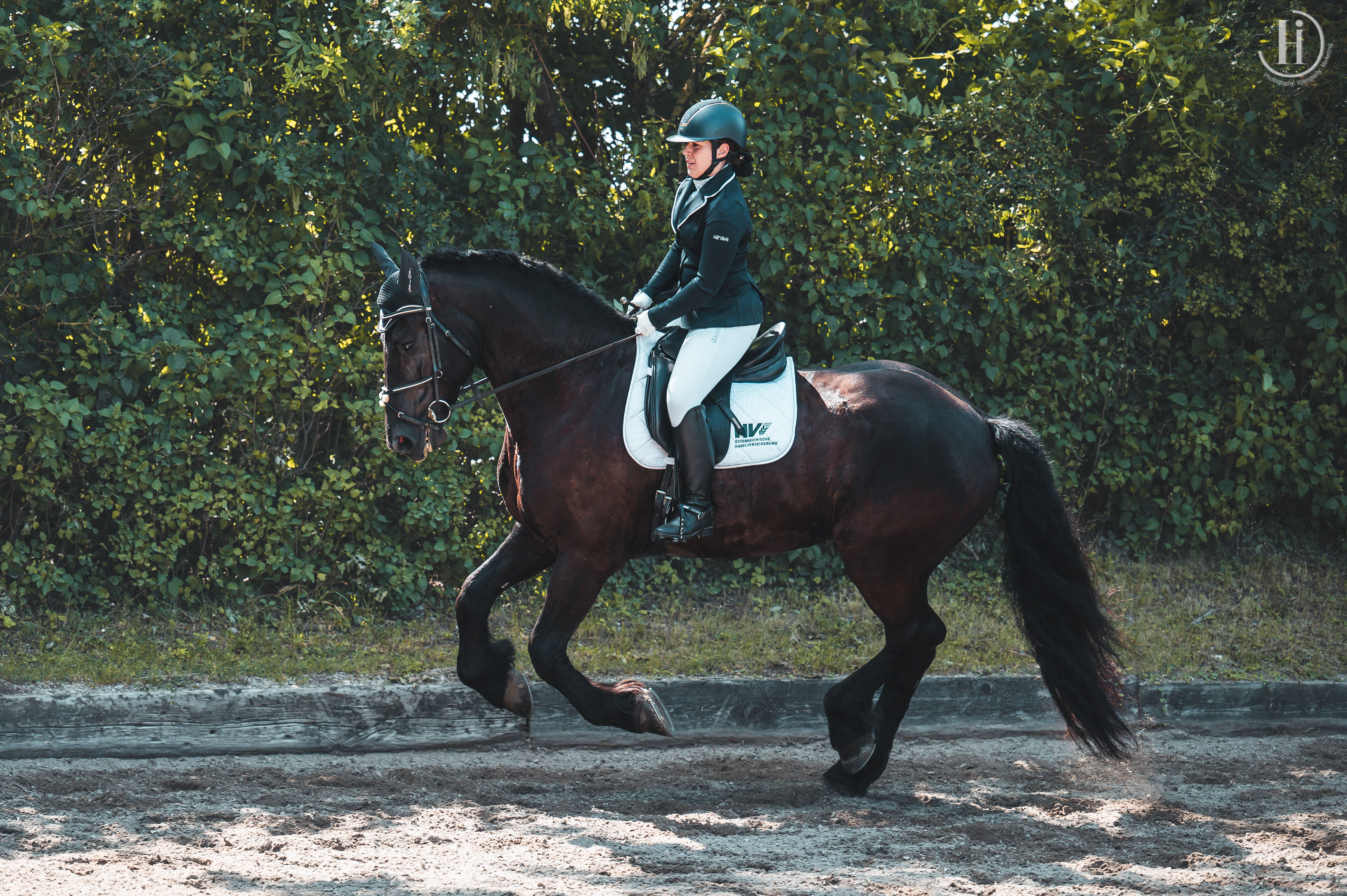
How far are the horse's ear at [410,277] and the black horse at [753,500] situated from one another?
0.06 ft

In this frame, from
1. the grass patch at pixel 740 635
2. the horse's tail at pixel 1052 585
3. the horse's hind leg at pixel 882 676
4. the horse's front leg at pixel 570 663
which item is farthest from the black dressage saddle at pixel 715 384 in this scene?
the grass patch at pixel 740 635

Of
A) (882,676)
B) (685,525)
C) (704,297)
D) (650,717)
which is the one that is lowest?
(650,717)

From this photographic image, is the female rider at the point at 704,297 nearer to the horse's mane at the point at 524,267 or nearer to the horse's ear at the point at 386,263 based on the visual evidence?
the horse's mane at the point at 524,267

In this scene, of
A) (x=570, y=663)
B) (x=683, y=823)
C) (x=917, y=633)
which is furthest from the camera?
(x=917, y=633)

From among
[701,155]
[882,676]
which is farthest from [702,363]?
[882,676]

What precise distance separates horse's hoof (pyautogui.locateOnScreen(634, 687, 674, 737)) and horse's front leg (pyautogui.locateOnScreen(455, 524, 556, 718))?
20.4 inches

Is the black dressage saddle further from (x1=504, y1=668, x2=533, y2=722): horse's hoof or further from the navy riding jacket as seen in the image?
(x1=504, y1=668, x2=533, y2=722): horse's hoof

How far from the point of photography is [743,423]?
202 inches

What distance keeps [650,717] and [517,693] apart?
0.62m

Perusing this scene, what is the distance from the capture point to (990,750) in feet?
19.2

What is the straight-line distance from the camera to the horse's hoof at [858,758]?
5109 millimetres

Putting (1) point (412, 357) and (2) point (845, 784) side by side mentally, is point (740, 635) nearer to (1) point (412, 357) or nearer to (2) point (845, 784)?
(2) point (845, 784)

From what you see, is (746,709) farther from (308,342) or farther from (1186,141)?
(1186,141)

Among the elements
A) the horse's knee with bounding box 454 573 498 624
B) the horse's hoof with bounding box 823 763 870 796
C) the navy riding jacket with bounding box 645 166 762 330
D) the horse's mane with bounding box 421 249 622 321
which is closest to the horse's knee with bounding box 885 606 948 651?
the horse's hoof with bounding box 823 763 870 796
